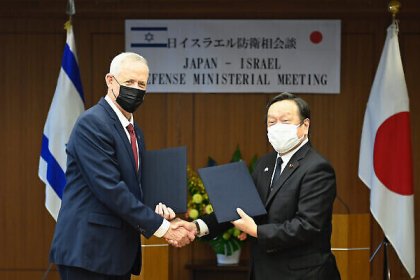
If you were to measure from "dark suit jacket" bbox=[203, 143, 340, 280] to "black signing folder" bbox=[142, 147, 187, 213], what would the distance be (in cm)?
40

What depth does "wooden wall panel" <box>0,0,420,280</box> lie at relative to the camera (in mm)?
5992

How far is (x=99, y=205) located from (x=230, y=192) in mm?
580

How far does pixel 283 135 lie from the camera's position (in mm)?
3270

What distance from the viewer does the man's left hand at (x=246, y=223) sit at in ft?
10.6

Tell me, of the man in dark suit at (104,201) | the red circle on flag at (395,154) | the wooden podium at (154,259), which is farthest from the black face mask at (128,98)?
the red circle on flag at (395,154)

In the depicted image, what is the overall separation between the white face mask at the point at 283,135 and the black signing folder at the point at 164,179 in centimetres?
43

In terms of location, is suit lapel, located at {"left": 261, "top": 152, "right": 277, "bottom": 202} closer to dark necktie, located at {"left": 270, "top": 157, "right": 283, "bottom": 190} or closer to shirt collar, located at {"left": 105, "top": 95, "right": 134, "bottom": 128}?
dark necktie, located at {"left": 270, "top": 157, "right": 283, "bottom": 190}

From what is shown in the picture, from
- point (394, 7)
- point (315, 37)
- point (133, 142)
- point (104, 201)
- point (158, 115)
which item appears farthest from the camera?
point (158, 115)

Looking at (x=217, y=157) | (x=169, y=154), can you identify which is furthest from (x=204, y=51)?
(x=169, y=154)

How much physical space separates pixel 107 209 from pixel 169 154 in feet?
1.37

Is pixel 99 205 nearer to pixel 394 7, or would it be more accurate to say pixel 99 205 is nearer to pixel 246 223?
pixel 246 223

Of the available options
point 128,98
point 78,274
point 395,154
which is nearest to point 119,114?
point 128,98

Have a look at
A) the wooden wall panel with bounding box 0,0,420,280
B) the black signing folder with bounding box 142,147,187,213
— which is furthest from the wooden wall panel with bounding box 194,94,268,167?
the black signing folder with bounding box 142,147,187,213

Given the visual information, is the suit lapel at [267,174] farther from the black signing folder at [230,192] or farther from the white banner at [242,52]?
the white banner at [242,52]
